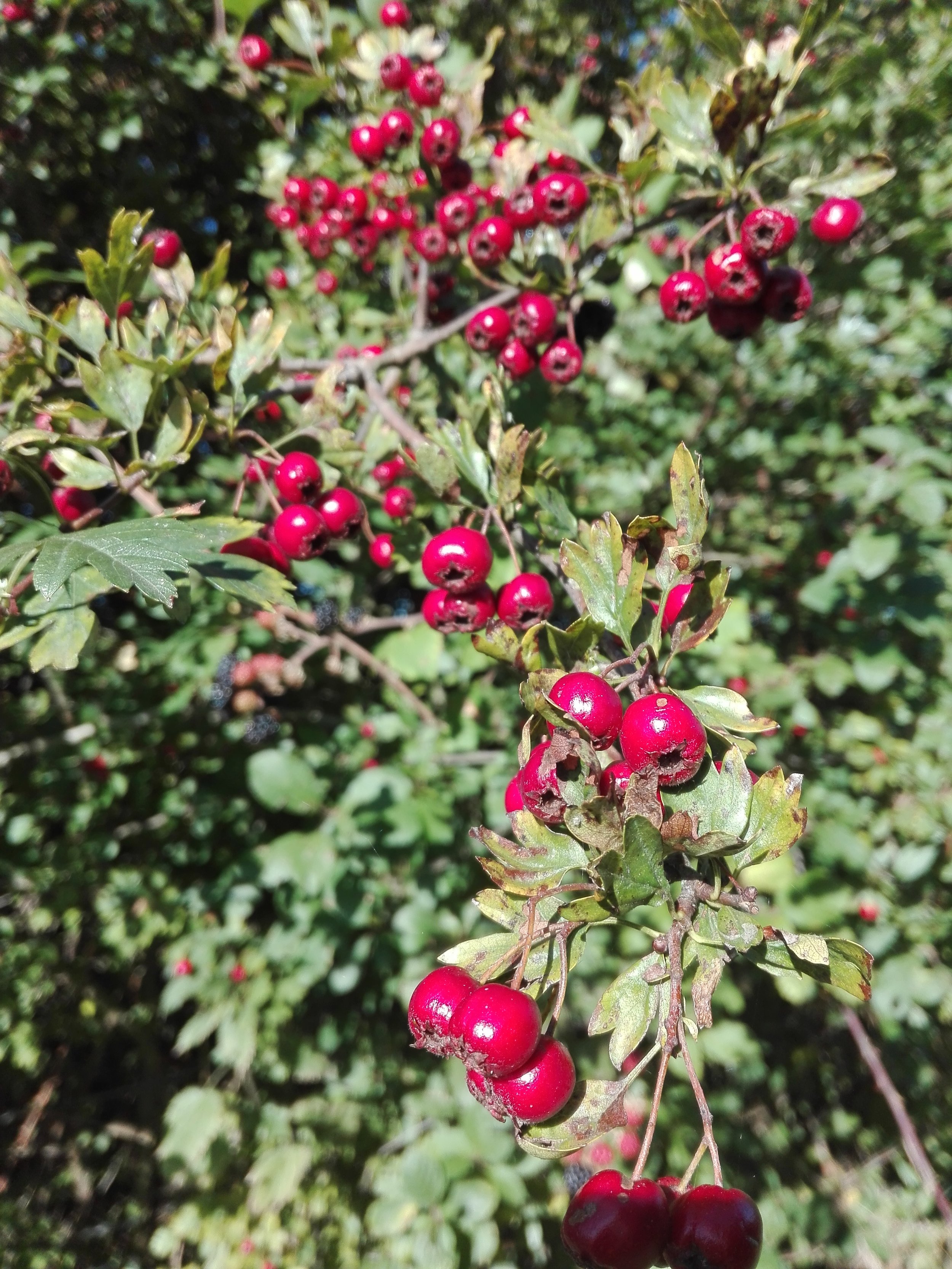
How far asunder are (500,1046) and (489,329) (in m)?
1.31

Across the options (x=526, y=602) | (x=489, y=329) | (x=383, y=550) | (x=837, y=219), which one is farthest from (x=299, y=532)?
(x=837, y=219)

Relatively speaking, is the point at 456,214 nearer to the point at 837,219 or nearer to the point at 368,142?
the point at 368,142

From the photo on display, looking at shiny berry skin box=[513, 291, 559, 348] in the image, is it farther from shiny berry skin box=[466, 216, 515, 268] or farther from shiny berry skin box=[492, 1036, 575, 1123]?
shiny berry skin box=[492, 1036, 575, 1123]

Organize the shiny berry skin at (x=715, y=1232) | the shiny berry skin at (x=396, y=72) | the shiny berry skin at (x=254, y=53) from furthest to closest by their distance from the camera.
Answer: the shiny berry skin at (x=254, y=53), the shiny berry skin at (x=396, y=72), the shiny berry skin at (x=715, y=1232)

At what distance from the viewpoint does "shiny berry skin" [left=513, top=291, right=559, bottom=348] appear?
1417 millimetres

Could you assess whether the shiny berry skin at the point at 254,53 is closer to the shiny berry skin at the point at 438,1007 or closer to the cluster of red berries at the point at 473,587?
the cluster of red berries at the point at 473,587

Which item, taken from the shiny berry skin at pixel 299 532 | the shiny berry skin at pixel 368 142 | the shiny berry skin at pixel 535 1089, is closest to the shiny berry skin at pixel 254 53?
the shiny berry skin at pixel 368 142

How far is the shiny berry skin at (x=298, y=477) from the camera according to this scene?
127cm

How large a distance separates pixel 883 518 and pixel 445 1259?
2.69m

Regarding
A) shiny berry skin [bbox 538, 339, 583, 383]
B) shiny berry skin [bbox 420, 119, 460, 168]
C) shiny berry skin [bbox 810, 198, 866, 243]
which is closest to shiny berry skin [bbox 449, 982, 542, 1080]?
shiny berry skin [bbox 538, 339, 583, 383]

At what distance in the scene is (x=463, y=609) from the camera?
1.13 metres

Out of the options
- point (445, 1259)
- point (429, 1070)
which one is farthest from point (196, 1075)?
point (445, 1259)

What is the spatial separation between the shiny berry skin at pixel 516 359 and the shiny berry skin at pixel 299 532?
21.6 inches

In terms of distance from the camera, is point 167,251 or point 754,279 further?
point 167,251
